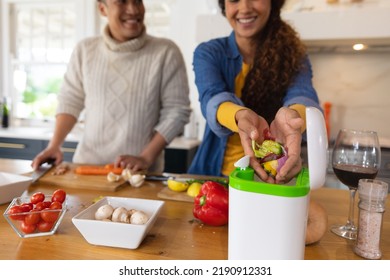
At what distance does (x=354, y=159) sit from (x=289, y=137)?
0.19 meters

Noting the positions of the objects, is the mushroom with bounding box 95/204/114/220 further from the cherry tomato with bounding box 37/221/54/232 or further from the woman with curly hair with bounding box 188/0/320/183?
the woman with curly hair with bounding box 188/0/320/183

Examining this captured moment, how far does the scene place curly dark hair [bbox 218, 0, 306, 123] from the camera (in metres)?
1.00

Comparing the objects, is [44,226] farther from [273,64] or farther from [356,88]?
[356,88]

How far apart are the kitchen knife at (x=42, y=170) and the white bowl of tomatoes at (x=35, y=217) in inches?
14.7

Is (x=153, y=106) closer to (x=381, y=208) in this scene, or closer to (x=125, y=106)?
(x=125, y=106)

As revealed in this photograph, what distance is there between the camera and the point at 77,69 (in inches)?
59.4

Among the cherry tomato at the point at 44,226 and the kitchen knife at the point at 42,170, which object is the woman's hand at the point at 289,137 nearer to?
the cherry tomato at the point at 44,226

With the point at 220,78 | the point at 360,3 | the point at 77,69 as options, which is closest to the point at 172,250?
the point at 220,78

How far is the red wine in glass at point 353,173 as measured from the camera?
664 millimetres

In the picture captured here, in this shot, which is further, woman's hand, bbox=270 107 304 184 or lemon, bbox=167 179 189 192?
lemon, bbox=167 179 189 192

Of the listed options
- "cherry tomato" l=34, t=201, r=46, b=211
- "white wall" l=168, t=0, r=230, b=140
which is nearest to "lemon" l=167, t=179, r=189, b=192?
"cherry tomato" l=34, t=201, r=46, b=211

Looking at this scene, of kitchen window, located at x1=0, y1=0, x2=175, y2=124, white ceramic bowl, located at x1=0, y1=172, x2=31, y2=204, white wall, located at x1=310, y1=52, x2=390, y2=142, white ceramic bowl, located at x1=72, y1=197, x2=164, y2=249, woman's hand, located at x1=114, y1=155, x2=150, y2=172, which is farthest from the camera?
kitchen window, located at x1=0, y1=0, x2=175, y2=124

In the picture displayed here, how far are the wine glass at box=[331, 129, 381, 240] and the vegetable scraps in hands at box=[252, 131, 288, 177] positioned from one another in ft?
0.63

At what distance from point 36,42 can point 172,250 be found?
3.06 m
